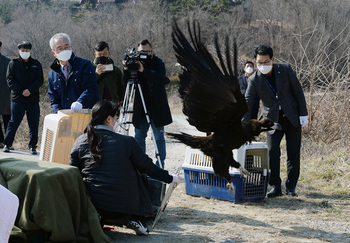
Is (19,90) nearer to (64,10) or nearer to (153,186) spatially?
(153,186)

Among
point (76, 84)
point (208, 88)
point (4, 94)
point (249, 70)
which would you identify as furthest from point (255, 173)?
point (4, 94)

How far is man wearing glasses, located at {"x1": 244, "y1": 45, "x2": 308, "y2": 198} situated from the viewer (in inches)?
209

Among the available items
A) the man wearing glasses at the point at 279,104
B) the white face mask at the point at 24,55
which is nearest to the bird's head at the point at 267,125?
the man wearing glasses at the point at 279,104

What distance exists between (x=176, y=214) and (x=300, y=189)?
1.99 metres

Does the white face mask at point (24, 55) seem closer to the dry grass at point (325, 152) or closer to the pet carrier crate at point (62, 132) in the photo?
the dry grass at point (325, 152)

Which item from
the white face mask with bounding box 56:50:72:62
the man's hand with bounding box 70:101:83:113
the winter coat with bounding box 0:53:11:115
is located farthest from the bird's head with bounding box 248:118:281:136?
the winter coat with bounding box 0:53:11:115

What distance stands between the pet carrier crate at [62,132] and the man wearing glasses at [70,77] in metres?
0.38

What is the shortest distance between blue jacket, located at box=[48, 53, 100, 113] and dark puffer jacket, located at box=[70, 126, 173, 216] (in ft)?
3.83

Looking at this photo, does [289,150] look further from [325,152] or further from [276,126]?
[325,152]

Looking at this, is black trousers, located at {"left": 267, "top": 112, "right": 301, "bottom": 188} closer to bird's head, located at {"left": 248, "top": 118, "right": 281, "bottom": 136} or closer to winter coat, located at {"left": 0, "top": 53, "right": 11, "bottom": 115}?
bird's head, located at {"left": 248, "top": 118, "right": 281, "bottom": 136}

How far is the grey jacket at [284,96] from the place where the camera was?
17.4 ft

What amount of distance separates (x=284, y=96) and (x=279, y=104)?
0.37ft

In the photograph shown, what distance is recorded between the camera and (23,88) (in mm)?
7516

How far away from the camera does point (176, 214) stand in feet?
15.2
